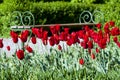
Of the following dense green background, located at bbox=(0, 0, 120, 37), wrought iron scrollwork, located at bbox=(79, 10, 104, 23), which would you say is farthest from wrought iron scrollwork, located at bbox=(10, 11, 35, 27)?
wrought iron scrollwork, located at bbox=(79, 10, 104, 23)

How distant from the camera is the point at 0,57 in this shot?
6.46 metres

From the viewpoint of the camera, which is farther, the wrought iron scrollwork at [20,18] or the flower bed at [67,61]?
the wrought iron scrollwork at [20,18]

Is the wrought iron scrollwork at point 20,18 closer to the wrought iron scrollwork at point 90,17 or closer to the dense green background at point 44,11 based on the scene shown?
the dense green background at point 44,11

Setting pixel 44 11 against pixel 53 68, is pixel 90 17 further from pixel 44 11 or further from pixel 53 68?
pixel 53 68

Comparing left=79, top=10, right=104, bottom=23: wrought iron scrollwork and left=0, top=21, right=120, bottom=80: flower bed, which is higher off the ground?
left=0, top=21, right=120, bottom=80: flower bed

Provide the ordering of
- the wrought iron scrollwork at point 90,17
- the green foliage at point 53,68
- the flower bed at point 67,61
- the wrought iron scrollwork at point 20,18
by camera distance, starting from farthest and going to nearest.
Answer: the wrought iron scrollwork at point 20,18 → the wrought iron scrollwork at point 90,17 → the flower bed at point 67,61 → the green foliage at point 53,68

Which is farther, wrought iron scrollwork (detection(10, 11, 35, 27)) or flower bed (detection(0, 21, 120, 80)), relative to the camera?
wrought iron scrollwork (detection(10, 11, 35, 27))

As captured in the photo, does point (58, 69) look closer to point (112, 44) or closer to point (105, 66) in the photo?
point (105, 66)

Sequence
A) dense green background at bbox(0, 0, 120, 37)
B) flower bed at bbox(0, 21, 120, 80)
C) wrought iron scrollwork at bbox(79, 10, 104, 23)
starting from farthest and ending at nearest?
dense green background at bbox(0, 0, 120, 37), wrought iron scrollwork at bbox(79, 10, 104, 23), flower bed at bbox(0, 21, 120, 80)

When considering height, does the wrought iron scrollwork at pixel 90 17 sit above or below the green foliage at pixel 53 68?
below

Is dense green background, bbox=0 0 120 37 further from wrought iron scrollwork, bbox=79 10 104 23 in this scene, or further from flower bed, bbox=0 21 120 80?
flower bed, bbox=0 21 120 80

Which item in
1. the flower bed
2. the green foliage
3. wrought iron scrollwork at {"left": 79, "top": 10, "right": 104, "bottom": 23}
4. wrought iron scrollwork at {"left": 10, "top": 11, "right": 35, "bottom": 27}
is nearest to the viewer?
the green foliage

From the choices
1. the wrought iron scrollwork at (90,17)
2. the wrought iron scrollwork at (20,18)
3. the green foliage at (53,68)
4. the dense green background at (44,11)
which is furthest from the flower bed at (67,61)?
the wrought iron scrollwork at (20,18)

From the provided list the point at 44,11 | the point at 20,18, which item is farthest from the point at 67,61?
the point at 44,11
